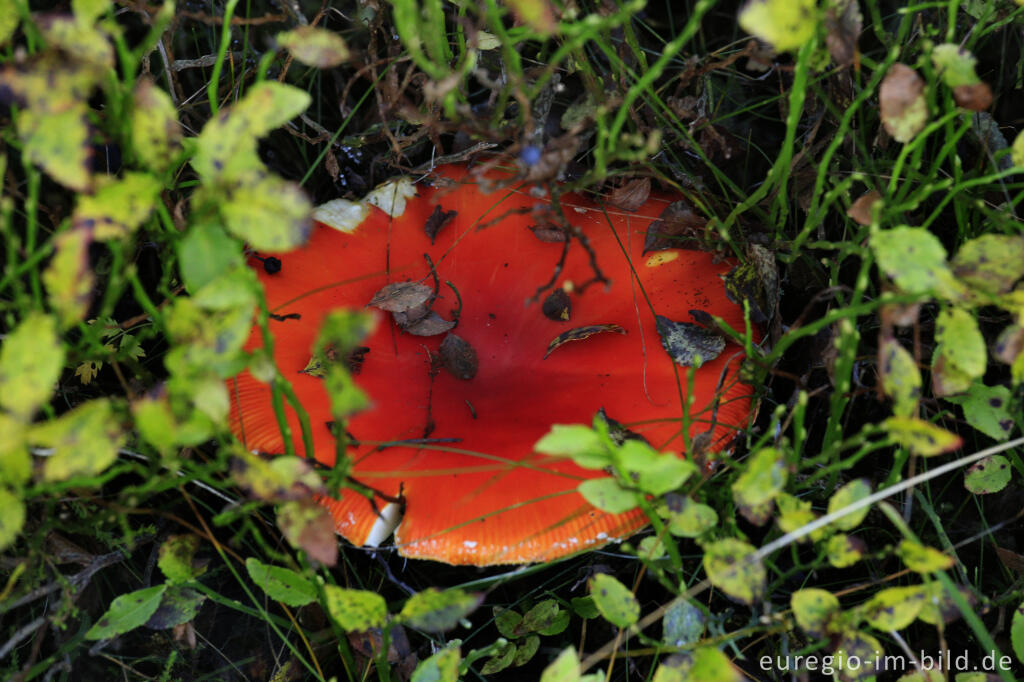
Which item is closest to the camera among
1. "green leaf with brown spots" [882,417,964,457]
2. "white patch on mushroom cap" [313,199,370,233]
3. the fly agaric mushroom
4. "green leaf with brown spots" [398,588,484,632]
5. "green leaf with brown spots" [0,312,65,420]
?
"green leaf with brown spots" [0,312,65,420]

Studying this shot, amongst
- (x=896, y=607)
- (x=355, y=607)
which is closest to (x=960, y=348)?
(x=896, y=607)

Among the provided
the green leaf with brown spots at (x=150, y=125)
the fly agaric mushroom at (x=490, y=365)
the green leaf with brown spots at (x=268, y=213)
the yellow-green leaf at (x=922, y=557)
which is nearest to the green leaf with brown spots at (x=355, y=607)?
the fly agaric mushroom at (x=490, y=365)

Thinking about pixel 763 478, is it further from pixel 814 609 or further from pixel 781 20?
pixel 781 20

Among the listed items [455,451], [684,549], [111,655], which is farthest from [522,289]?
[111,655]

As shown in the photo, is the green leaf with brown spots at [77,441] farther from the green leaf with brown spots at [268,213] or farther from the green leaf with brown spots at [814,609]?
the green leaf with brown spots at [814,609]

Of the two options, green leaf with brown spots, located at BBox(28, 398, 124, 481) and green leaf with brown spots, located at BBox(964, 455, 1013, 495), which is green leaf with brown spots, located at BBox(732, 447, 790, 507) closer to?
green leaf with brown spots, located at BBox(964, 455, 1013, 495)

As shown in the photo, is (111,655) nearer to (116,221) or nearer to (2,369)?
(2,369)

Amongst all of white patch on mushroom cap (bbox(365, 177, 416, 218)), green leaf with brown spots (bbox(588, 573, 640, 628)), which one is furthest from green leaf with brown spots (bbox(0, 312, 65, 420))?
white patch on mushroom cap (bbox(365, 177, 416, 218))
